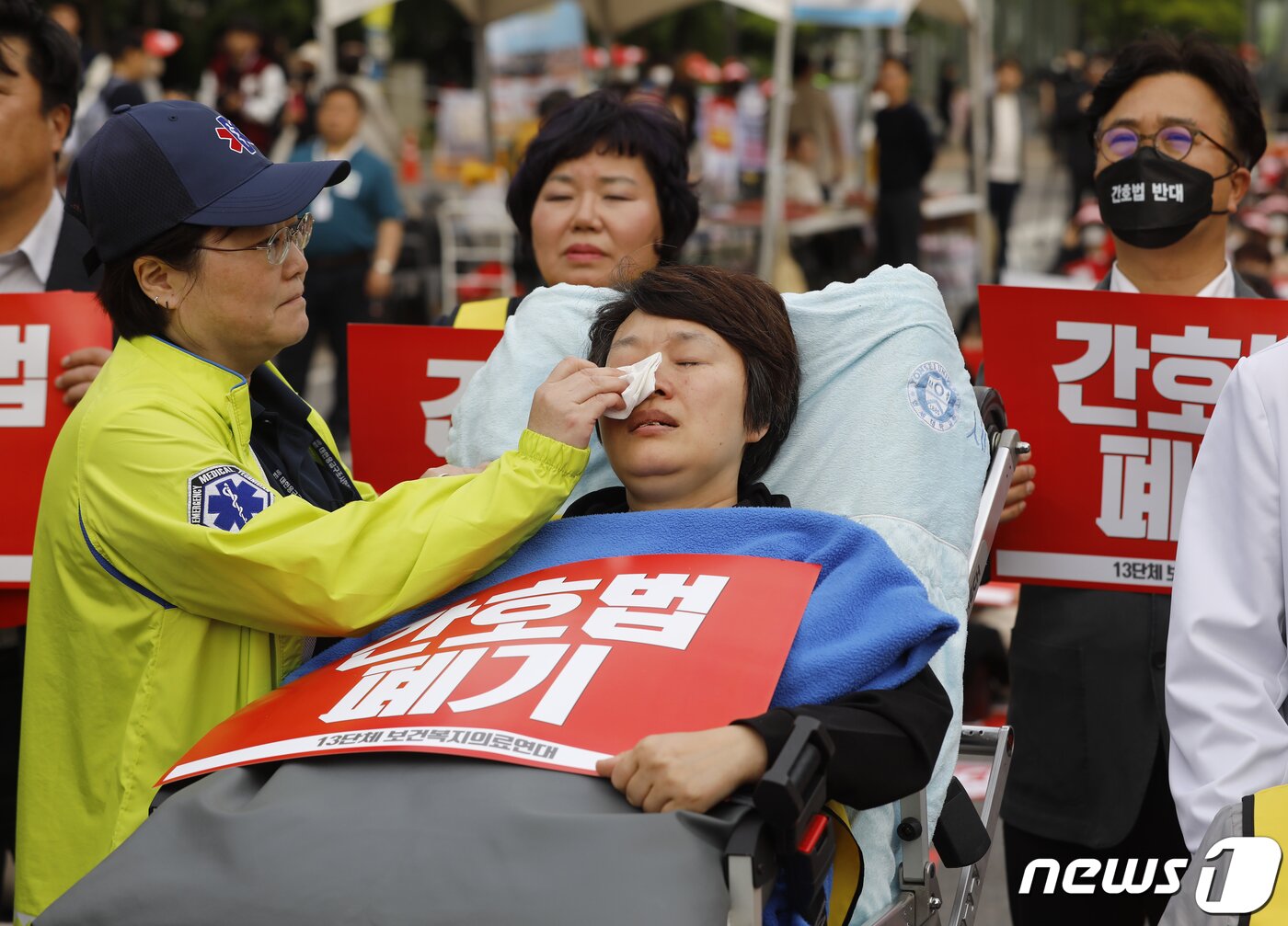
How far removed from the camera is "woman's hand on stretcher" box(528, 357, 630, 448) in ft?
8.09

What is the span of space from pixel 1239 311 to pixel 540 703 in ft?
5.64

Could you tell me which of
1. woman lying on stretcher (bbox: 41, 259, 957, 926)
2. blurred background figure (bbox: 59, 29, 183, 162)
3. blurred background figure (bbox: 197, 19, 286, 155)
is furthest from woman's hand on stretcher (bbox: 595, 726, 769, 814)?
blurred background figure (bbox: 197, 19, 286, 155)

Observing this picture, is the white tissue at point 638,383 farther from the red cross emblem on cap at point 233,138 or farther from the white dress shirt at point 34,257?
the white dress shirt at point 34,257

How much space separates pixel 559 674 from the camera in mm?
2246

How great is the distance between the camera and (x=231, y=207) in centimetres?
251

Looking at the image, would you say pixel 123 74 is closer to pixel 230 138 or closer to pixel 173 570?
pixel 230 138

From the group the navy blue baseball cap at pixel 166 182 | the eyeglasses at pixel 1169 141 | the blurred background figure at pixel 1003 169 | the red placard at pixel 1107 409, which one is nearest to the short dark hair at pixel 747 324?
the red placard at pixel 1107 409

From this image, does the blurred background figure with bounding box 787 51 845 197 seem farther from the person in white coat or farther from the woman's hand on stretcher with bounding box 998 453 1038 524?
the person in white coat

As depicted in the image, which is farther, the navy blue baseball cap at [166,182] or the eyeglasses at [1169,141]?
the eyeglasses at [1169,141]

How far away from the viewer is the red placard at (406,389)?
3518 mm

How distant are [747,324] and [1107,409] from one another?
87 centimetres

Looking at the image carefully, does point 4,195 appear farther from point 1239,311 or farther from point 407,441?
point 1239,311

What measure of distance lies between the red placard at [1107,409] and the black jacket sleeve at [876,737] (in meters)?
1.01

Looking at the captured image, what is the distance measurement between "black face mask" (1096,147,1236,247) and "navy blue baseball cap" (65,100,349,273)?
71.1 inches
